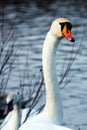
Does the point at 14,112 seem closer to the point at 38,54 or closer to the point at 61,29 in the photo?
the point at 61,29

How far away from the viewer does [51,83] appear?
5.44 metres

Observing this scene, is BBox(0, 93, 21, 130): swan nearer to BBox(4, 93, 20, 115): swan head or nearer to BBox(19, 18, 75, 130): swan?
BBox(4, 93, 20, 115): swan head

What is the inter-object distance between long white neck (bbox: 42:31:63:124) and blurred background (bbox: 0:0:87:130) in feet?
1.01

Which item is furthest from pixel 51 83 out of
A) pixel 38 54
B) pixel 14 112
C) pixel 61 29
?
pixel 38 54

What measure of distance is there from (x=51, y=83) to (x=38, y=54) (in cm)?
951

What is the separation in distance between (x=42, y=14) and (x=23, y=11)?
89cm

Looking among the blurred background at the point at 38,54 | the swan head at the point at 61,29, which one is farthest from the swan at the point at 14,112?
the swan head at the point at 61,29

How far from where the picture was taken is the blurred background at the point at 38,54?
351 inches

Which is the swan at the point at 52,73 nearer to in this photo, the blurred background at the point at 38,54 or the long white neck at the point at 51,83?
the long white neck at the point at 51,83

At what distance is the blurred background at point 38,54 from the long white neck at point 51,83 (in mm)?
308

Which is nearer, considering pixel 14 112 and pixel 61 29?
pixel 61 29

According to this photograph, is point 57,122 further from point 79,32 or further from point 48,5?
point 48,5

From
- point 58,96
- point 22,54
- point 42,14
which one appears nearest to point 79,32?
point 22,54

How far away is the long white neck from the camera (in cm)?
533
